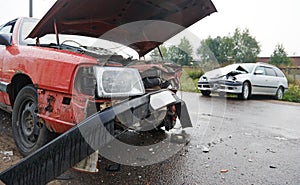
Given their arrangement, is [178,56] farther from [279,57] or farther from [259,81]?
[279,57]

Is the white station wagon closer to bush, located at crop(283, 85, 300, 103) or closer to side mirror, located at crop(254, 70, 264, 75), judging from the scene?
side mirror, located at crop(254, 70, 264, 75)

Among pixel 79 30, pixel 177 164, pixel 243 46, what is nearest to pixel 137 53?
pixel 79 30

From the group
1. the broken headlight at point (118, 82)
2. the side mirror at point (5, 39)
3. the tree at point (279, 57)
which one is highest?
the tree at point (279, 57)

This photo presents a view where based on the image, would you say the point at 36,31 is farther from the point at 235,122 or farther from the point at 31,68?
the point at 235,122

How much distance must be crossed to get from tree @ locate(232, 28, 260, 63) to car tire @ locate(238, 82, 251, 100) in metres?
36.8

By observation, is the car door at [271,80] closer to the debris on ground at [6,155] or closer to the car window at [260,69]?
the car window at [260,69]

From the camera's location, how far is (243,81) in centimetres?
927

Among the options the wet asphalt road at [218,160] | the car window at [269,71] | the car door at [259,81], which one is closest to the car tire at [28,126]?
the wet asphalt road at [218,160]

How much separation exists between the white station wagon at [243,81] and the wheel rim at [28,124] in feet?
23.8

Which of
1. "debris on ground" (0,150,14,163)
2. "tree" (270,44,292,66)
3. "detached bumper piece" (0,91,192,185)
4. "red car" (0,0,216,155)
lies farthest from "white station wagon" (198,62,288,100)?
"tree" (270,44,292,66)

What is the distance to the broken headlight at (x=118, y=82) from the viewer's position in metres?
2.30

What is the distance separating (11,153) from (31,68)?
1113mm

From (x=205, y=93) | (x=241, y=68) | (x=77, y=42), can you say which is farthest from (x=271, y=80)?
(x=77, y=42)

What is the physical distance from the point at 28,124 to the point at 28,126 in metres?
0.02
